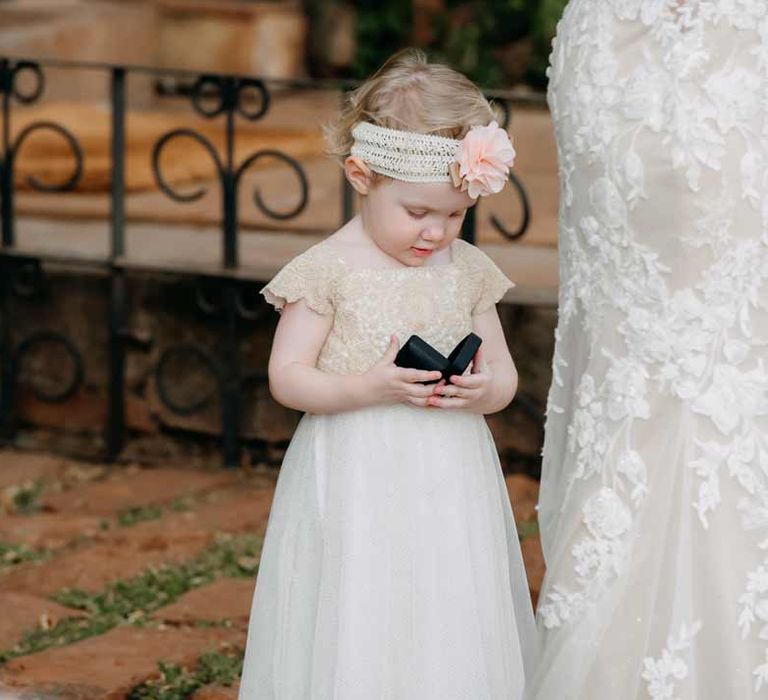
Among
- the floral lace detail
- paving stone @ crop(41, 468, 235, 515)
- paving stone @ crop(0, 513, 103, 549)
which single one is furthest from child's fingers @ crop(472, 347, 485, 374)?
paving stone @ crop(41, 468, 235, 515)

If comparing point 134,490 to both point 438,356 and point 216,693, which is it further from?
point 438,356

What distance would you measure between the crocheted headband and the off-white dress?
19 cm

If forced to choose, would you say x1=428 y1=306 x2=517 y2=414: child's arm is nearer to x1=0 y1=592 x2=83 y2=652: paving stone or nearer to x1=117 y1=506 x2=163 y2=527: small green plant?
x1=0 y1=592 x2=83 y2=652: paving stone

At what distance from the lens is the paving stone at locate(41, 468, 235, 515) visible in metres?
5.37

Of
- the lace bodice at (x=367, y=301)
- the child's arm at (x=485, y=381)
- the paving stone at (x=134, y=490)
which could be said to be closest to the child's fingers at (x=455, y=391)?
the child's arm at (x=485, y=381)

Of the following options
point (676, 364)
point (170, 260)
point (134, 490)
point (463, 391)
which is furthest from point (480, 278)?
point (170, 260)

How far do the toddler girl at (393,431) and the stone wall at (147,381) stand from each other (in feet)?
8.33

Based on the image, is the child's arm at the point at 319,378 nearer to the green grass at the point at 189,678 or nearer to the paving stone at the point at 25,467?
the green grass at the point at 189,678

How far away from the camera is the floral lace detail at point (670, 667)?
284 centimetres

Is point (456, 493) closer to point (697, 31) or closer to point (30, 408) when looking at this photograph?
point (697, 31)

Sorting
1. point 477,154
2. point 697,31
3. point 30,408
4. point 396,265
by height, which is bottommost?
point 30,408

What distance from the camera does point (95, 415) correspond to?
5996 mm

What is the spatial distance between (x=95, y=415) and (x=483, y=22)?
4753mm

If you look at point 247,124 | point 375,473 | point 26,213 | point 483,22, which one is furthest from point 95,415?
point 483,22
